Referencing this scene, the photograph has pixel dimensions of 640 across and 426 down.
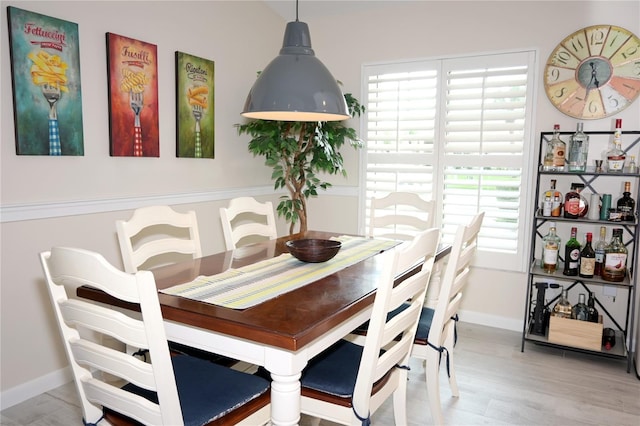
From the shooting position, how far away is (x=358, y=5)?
3824 mm

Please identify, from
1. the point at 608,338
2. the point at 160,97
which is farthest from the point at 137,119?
the point at 608,338

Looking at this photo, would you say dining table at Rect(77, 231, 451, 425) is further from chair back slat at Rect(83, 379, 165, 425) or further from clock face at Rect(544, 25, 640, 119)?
clock face at Rect(544, 25, 640, 119)

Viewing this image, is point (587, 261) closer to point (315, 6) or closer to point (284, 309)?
point (284, 309)

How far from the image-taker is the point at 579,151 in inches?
119

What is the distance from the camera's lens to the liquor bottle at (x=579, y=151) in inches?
119

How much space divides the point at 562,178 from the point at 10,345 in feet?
11.6

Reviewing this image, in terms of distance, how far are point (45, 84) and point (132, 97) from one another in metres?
0.53

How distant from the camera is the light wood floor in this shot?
2.31 m

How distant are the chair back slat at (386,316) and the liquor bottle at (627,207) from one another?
1851 mm

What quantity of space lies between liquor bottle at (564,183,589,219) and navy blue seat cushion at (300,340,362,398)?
6.37 feet

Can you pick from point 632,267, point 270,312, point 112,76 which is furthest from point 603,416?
point 112,76

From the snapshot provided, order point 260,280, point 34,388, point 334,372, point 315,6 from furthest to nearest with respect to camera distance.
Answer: point 315,6 → point 34,388 → point 260,280 → point 334,372

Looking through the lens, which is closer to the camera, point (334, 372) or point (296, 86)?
point (334, 372)

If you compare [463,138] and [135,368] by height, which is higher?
[463,138]
